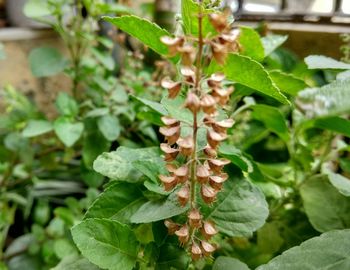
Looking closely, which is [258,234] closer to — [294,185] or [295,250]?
[294,185]

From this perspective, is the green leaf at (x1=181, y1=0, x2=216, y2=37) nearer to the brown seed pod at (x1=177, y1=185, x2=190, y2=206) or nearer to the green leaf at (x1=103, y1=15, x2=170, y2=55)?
the green leaf at (x1=103, y1=15, x2=170, y2=55)

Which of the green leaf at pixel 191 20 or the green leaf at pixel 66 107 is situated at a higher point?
the green leaf at pixel 191 20

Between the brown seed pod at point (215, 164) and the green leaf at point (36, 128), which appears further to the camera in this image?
the green leaf at point (36, 128)

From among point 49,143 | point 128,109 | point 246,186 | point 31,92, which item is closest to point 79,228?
point 246,186

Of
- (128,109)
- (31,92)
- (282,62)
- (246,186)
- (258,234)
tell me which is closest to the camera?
(246,186)

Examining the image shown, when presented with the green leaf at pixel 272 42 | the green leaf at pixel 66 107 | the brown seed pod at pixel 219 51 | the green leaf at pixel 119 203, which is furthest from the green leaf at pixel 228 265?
the green leaf at pixel 66 107

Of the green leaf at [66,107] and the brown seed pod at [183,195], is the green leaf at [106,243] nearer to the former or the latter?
the brown seed pod at [183,195]
